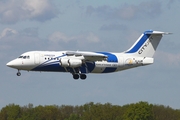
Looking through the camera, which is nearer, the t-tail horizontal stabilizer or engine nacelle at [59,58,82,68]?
engine nacelle at [59,58,82,68]

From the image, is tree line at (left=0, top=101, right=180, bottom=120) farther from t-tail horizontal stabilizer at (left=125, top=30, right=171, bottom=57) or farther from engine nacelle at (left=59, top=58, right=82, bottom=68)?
engine nacelle at (left=59, top=58, right=82, bottom=68)

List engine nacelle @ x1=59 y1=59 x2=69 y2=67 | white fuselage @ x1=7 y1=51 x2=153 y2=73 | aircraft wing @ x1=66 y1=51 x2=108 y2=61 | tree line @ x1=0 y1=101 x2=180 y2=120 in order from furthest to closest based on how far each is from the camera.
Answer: tree line @ x1=0 y1=101 x2=180 y2=120
aircraft wing @ x1=66 y1=51 x2=108 y2=61
white fuselage @ x1=7 y1=51 x2=153 y2=73
engine nacelle @ x1=59 y1=59 x2=69 y2=67

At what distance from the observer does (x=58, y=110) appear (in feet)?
425

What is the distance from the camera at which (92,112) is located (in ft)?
391

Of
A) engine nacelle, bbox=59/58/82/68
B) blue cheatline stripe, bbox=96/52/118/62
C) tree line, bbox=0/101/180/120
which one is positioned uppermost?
blue cheatline stripe, bbox=96/52/118/62

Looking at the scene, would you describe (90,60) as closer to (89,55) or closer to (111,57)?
(89,55)

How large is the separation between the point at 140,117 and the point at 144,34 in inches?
1228

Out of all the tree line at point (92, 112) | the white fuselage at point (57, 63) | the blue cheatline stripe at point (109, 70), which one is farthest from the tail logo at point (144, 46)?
the tree line at point (92, 112)

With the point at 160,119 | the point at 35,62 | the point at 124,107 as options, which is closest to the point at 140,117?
the point at 160,119

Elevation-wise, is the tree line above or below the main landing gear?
below

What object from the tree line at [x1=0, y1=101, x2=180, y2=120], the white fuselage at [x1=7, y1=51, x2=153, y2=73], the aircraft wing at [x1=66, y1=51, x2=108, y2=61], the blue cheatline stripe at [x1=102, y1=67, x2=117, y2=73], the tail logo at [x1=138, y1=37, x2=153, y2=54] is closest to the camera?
the white fuselage at [x1=7, y1=51, x2=153, y2=73]

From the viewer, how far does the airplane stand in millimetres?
74125

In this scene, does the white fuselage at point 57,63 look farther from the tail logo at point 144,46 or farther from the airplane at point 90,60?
the tail logo at point 144,46

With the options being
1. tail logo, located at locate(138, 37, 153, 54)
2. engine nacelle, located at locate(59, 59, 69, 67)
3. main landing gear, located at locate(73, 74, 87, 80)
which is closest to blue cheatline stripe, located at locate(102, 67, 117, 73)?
main landing gear, located at locate(73, 74, 87, 80)
